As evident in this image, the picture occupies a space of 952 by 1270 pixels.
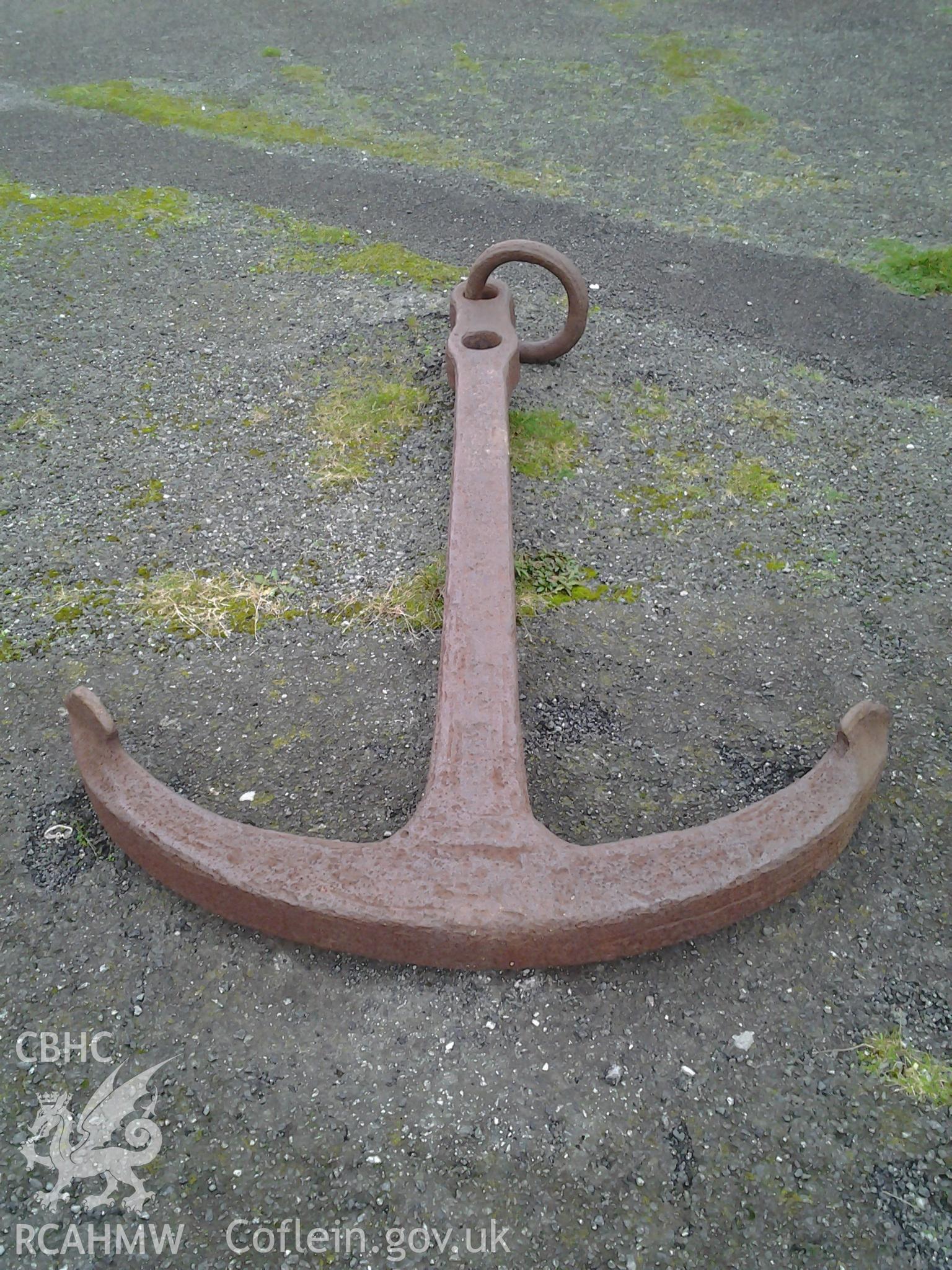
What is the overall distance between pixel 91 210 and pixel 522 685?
3.84 m

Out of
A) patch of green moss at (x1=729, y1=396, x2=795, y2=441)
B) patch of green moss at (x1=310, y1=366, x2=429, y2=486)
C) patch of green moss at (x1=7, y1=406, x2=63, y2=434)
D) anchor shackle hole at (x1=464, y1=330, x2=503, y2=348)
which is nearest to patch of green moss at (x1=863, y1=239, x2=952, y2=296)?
patch of green moss at (x1=729, y1=396, x2=795, y2=441)

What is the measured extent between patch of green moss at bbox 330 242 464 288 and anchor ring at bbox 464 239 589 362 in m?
0.94

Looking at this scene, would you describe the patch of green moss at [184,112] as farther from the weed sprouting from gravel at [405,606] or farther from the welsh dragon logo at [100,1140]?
the welsh dragon logo at [100,1140]

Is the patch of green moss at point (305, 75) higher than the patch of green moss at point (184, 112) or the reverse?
higher

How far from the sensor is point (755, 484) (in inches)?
132

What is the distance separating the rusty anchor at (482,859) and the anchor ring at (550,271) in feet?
5.45

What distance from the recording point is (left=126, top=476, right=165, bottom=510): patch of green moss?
10.8ft

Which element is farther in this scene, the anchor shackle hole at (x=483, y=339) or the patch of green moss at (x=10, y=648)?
the anchor shackle hole at (x=483, y=339)

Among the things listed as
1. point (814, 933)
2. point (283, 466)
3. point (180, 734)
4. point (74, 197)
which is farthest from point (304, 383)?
point (814, 933)

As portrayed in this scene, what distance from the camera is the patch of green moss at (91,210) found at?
4875mm

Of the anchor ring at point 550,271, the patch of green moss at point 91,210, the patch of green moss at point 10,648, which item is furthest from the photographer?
the patch of green moss at point 91,210

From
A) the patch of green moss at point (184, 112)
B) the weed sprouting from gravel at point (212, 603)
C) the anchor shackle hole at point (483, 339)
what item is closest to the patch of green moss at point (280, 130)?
the patch of green moss at point (184, 112)

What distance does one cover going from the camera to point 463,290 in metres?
3.46

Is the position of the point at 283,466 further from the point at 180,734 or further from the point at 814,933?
the point at 814,933
